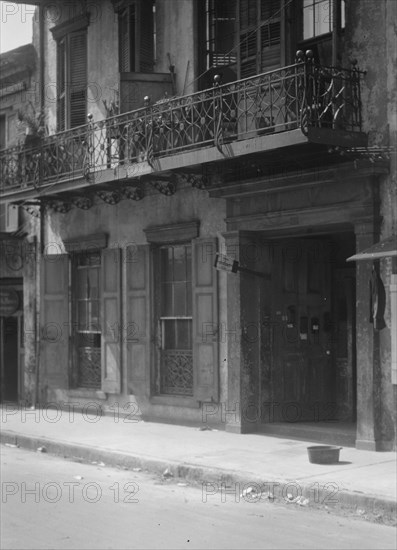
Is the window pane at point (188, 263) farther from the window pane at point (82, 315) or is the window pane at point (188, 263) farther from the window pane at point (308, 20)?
the window pane at point (308, 20)

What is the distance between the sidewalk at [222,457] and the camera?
31.8ft

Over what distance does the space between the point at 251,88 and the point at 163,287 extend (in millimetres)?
4356

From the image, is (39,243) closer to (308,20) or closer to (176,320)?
(176,320)

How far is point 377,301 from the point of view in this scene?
462 inches

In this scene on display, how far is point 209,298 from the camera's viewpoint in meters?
14.8

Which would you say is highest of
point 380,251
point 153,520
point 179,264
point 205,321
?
point 179,264

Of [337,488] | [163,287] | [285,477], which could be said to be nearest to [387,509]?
[337,488]

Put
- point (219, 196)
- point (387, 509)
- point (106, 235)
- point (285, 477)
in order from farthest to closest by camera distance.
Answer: point (106, 235) → point (219, 196) → point (285, 477) → point (387, 509)

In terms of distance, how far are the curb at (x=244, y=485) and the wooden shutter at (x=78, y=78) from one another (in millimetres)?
6531

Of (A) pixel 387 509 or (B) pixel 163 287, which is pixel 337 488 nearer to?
(A) pixel 387 509

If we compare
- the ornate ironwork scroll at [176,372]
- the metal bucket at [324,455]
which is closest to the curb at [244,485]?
the metal bucket at [324,455]

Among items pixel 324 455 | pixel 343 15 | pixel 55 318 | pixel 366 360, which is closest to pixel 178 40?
pixel 343 15

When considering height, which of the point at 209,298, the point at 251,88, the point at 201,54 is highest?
the point at 201,54

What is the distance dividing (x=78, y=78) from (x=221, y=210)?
4.80 metres
